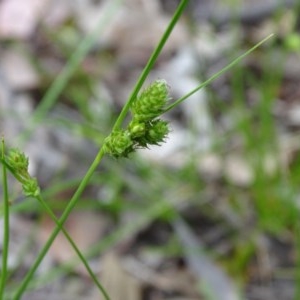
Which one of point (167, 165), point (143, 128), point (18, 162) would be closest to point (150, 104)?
point (143, 128)

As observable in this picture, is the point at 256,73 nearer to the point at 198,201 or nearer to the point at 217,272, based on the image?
the point at 198,201

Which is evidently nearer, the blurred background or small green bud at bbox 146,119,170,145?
small green bud at bbox 146,119,170,145

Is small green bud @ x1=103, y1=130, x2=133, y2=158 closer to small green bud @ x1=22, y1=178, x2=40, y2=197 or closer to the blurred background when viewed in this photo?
small green bud @ x1=22, y1=178, x2=40, y2=197

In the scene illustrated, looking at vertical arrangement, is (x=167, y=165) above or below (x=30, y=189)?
above

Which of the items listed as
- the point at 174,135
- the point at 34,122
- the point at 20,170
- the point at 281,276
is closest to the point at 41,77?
the point at 174,135

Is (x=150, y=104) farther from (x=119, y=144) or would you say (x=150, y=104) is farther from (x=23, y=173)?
(x=23, y=173)

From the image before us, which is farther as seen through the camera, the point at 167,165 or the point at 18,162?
the point at 167,165

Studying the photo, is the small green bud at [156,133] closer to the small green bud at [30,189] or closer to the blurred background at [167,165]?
the small green bud at [30,189]

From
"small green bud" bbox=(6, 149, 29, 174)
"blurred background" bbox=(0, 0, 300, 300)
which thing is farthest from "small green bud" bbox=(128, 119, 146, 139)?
"blurred background" bbox=(0, 0, 300, 300)
